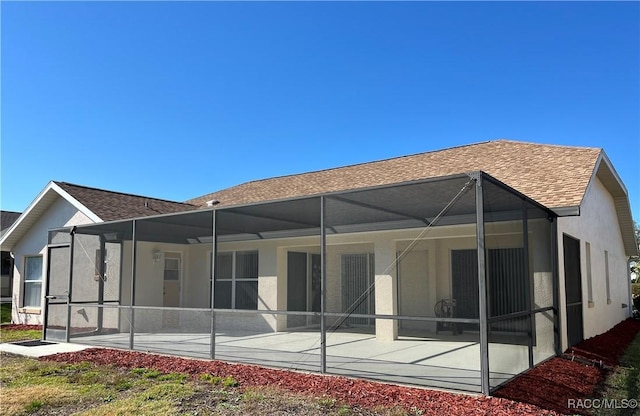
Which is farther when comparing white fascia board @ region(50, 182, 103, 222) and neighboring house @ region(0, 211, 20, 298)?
neighboring house @ region(0, 211, 20, 298)

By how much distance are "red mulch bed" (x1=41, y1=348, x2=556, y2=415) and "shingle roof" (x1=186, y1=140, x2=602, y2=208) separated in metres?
4.77

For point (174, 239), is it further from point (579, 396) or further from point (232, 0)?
point (579, 396)

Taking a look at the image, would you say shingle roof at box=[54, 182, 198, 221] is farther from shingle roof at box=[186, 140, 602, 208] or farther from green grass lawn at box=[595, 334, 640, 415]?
green grass lawn at box=[595, 334, 640, 415]

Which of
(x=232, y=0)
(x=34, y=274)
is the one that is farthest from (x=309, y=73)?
(x=34, y=274)

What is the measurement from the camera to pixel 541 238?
8.80 metres

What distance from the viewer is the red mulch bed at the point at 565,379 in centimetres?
571

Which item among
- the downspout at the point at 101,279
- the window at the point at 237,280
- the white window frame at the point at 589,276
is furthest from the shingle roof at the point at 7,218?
the white window frame at the point at 589,276

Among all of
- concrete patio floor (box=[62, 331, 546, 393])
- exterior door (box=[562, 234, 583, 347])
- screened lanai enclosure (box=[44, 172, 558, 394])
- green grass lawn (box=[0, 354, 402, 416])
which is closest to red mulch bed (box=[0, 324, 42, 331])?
screened lanai enclosure (box=[44, 172, 558, 394])

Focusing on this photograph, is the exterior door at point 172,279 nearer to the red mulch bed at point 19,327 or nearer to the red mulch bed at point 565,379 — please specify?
the red mulch bed at point 19,327

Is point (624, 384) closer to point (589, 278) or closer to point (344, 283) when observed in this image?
point (344, 283)

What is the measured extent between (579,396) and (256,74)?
1138 centimetres

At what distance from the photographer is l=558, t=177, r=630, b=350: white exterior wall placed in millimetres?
9992

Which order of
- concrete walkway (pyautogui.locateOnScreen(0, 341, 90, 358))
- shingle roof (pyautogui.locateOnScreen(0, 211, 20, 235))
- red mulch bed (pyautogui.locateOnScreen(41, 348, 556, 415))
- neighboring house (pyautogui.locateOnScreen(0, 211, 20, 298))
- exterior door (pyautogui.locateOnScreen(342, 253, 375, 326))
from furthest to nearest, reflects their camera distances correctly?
shingle roof (pyautogui.locateOnScreen(0, 211, 20, 235)), neighboring house (pyautogui.locateOnScreen(0, 211, 20, 298)), exterior door (pyautogui.locateOnScreen(342, 253, 375, 326)), concrete walkway (pyautogui.locateOnScreen(0, 341, 90, 358)), red mulch bed (pyautogui.locateOnScreen(41, 348, 556, 415))

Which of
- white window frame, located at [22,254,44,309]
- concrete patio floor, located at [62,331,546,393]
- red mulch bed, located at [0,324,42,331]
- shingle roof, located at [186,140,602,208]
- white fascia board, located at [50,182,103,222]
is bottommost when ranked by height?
red mulch bed, located at [0,324,42,331]
